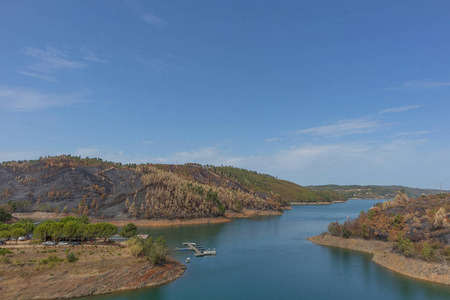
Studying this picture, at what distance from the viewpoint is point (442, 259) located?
56031 millimetres

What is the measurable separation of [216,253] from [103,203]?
3526 inches

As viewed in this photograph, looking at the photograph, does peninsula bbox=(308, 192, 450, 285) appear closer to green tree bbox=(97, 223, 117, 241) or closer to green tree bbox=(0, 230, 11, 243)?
green tree bbox=(97, 223, 117, 241)

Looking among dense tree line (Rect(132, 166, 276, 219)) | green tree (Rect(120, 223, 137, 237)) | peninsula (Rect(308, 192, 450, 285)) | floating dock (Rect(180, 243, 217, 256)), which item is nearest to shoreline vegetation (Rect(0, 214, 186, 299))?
green tree (Rect(120, 223, 137, 237))

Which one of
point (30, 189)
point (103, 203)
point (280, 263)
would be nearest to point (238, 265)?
point (280, 263)

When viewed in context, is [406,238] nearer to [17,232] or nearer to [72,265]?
[72,265]

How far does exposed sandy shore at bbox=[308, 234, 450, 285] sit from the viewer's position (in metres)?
53.8

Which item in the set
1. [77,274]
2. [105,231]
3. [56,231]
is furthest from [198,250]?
[77,274]

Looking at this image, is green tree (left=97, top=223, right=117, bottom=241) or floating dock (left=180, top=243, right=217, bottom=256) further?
floating dock (left=180, top=243, right=217, bottom=256)

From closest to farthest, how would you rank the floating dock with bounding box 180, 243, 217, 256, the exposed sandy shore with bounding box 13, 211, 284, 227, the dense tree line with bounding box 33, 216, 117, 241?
the dense tree line with bounding box 33, 216, 117, 241, the floating dock with bounding box 180, 243, 217, 256, the exposed sandy shore with bounding box 13, 211, 284, 227

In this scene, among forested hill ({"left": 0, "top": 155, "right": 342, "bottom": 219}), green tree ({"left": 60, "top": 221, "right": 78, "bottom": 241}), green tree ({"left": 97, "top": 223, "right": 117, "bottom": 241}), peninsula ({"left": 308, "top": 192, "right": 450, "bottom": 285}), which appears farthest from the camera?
forested hill ({"left": 0, "top": 155, "right": 342, "bottom": 219})

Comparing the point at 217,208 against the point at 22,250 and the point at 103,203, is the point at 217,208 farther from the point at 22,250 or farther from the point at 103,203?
the point at 22,250

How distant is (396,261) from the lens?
6181 centimetres

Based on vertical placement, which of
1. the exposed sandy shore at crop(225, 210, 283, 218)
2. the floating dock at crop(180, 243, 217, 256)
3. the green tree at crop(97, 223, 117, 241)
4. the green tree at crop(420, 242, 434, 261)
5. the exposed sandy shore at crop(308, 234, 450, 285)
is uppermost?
the green tree at crop(97, 223, 117, 241)

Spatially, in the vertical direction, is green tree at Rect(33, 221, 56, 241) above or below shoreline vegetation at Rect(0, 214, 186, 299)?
above
